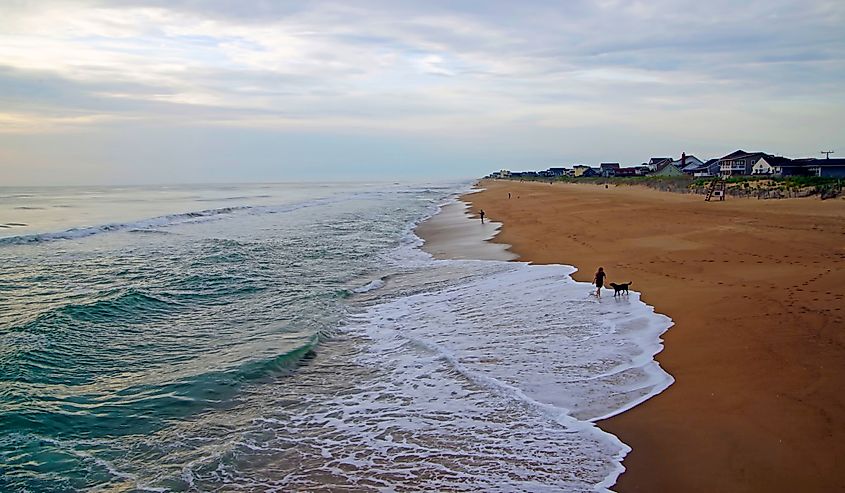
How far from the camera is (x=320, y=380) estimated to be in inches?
348

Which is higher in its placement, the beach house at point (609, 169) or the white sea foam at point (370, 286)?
the beach house at point (609, 169)

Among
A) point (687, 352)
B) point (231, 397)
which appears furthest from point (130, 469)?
point (687, 352)

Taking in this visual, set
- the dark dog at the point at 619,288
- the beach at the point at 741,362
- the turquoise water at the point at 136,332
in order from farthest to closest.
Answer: the dark dog at the point at 619,288 → the turquoise water at the point at 136,332 → the beach at the point at 741,362

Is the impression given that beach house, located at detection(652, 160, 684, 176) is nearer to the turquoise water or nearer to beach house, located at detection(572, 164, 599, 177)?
beach house, located at detection(572, 164, 599, 177)

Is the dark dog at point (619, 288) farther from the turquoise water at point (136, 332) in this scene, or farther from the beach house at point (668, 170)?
the beach house at point (668, 170)

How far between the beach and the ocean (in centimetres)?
42

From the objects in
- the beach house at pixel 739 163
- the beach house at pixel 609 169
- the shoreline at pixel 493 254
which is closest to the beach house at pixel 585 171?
the beach house at pixel 609 169

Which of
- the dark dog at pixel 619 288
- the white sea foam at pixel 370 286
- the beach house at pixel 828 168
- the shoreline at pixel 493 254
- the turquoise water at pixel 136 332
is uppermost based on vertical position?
the beach house at pixel 828 168

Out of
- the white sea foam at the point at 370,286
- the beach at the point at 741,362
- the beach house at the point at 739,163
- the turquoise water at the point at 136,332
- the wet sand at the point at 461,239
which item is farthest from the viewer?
the beach house at the point at 739,163

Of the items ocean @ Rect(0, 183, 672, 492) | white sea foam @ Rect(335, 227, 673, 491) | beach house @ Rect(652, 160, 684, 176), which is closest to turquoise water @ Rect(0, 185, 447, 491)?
ocean @ Rect(0, 183, 672, 492)

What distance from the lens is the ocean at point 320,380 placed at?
19.9ft

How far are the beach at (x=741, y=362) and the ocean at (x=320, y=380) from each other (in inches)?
16.5

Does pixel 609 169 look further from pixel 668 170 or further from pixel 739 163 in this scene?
pixel 739 163

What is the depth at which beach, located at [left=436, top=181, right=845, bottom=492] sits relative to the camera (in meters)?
5.36
